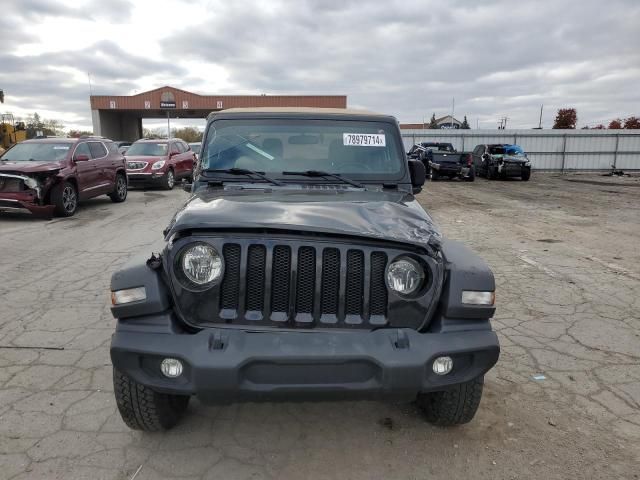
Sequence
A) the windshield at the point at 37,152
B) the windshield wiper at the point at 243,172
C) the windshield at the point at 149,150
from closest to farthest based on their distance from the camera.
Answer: the windshield wiper at the point at 243,172 < the windshield at the point at 37,152 < the windshield at the point at 149,150

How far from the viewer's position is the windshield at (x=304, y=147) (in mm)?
3572

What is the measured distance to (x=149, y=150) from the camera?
1603 centimetres

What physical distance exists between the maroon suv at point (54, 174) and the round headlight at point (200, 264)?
8852 mm

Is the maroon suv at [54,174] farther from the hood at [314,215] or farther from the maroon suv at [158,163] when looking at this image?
the hood at [314,215]

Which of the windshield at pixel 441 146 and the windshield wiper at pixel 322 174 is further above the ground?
the windshield at pixel 441 146

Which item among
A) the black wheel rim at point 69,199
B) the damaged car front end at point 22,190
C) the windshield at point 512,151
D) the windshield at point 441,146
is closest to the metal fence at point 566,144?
the windshield at point 441,146

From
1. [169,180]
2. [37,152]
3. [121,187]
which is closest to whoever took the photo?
[37,152]

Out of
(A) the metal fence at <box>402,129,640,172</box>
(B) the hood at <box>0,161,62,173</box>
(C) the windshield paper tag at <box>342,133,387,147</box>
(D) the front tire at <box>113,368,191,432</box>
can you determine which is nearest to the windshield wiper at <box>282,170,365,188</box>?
(C) the windshield paper tag at <box>342,133,387,147</box>

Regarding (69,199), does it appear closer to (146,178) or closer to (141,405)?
(146,178)

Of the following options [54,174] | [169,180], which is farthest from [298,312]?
[169,180]

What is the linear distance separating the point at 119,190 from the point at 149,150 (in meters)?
3.60

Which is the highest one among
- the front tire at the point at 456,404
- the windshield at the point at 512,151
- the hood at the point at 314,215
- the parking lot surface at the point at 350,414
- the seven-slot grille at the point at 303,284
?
the windshield at the point at 512,151

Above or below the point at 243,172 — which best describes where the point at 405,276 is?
below

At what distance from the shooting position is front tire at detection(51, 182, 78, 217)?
9.95 m
